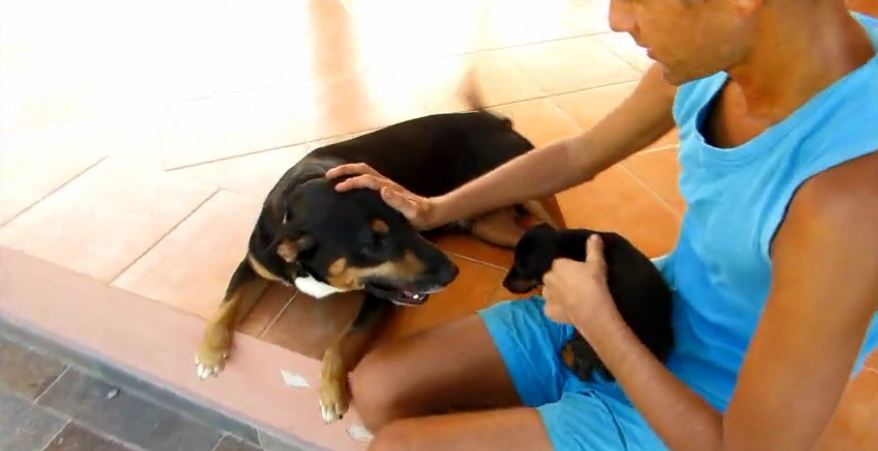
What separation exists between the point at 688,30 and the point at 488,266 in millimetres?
1049

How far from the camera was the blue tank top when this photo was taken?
0.82 m

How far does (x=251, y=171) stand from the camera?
7.00 feet

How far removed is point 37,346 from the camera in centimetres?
192

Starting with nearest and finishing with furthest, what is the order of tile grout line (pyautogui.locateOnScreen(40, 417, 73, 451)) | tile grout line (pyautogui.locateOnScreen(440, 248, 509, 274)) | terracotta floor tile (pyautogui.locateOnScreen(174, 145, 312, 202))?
tile grout line (pyautogui.locateOnScreen(40, 417, 73, 451)), tile grout line (pyautogui.locateOnScreen(440, 248, 509, 274)), terracotta floor tile (pyautogui.locateOnScreen(174, 145, 312, 202))

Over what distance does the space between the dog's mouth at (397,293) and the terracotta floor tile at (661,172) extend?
0.77m

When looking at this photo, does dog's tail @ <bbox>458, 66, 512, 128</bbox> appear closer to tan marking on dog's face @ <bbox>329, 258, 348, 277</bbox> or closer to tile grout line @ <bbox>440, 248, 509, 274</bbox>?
tile grout line @ <bbox>440, 248, 509, 274</bbox>

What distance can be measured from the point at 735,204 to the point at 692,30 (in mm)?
234

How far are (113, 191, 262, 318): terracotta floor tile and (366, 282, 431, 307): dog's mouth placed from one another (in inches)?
15.7

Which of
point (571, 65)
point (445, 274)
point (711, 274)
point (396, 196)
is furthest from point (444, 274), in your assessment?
point (571, 65)

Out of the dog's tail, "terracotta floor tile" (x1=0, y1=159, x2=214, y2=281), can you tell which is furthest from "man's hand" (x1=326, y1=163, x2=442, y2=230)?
the dog's tail

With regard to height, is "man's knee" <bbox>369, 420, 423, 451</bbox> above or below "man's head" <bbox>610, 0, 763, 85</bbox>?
below

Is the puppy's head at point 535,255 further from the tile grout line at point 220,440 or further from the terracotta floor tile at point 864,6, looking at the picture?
the terracotta floor tile at point 864,6

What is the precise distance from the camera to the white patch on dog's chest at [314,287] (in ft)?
5.27

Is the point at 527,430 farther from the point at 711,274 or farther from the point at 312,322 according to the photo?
the point at 312,322
